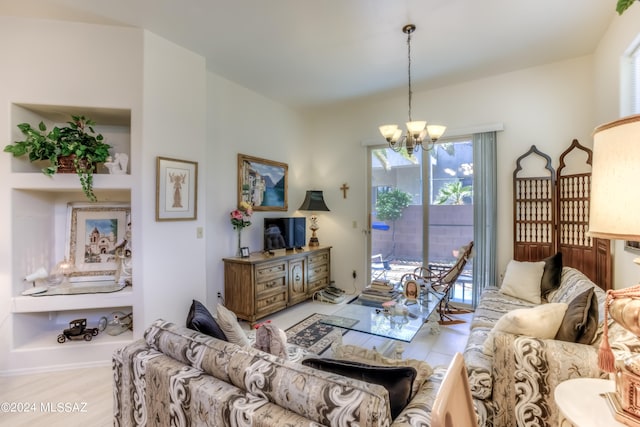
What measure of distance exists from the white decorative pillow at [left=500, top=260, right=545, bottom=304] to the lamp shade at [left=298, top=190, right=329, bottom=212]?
2734mm

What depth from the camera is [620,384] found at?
1.04 m

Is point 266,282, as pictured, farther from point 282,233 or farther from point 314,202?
point 314,202

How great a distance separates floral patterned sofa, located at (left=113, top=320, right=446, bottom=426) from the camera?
95 cm

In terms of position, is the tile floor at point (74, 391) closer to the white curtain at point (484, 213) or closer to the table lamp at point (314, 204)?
the white curtain at point (484, 213)

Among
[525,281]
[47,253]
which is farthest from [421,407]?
[47,253]

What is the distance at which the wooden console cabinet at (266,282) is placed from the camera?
3436 millimetres

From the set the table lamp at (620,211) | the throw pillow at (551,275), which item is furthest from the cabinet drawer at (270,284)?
the table lamp at (620,211)

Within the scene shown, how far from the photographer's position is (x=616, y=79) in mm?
2535

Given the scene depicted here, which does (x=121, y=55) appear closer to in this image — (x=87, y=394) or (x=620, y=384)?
(x=87, y=394)

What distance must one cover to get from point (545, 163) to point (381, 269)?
259cm

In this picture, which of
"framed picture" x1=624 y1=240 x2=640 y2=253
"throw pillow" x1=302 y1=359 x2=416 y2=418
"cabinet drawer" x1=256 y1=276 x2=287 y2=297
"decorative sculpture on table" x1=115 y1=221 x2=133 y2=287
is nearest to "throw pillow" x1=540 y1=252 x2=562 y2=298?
"framed picture" x1=624 y1=240 x2=640 y2=253

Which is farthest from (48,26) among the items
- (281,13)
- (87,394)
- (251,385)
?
(251,385)

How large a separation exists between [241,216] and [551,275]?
11.5 ft

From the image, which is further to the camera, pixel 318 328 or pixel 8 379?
pixel 318 328
